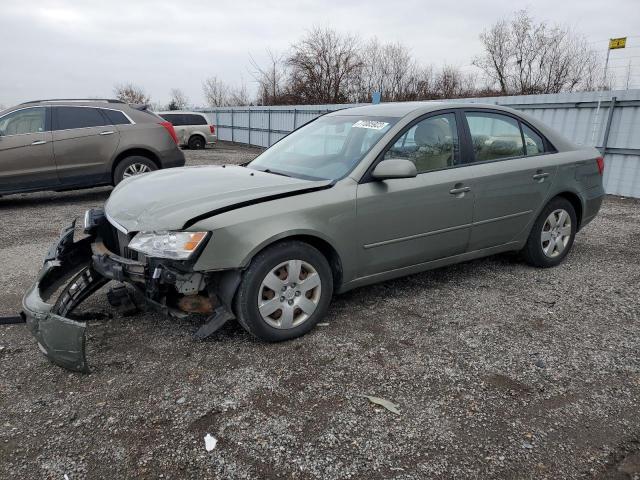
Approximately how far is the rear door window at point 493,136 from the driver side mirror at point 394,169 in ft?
3.33

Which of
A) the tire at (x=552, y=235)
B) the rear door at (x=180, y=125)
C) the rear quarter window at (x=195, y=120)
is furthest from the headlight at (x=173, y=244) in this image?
the rear quarter window at (x=195, y=120)

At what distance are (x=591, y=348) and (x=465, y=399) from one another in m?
1.21

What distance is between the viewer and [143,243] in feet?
9.95

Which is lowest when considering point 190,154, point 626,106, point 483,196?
point 190,154

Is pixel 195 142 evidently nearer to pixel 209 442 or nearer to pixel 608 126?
pixel 608 126

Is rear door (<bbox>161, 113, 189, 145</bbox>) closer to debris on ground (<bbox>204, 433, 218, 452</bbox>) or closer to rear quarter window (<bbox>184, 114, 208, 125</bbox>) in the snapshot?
rear quarter window (<bbox>184, 114, 208, 125</bbox>)

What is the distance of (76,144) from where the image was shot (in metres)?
8.16

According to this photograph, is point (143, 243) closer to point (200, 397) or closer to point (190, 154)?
point (200, 397)

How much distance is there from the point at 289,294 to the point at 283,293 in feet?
0.16

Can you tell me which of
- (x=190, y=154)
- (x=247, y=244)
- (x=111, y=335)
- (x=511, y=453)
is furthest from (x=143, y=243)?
(x=190, y=154)

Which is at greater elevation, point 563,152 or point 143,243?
point 563,152

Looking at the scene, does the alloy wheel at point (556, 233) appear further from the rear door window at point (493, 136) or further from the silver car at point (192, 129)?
the silver car at point (192, 129)

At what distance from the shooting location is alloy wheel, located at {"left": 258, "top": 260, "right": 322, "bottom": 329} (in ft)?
10.5

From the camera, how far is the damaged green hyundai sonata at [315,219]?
303cm
